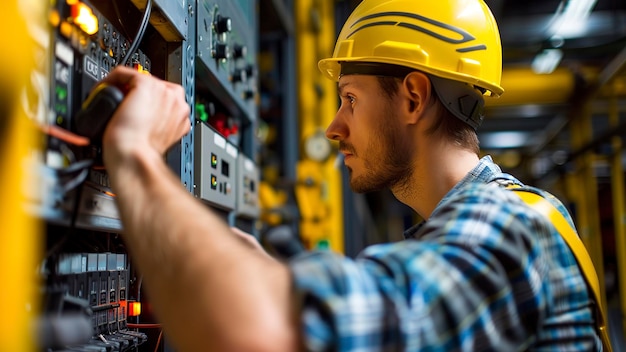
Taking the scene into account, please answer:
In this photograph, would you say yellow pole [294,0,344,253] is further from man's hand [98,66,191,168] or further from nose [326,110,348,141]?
man's hand [98,66,191,168]

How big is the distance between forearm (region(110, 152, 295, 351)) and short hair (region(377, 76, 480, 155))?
2.16ft

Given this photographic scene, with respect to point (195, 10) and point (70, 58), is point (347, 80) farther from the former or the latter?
point (70, 58)

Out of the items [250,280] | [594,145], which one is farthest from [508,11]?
[250,280]

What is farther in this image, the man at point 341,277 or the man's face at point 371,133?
the man's face at point 371,133

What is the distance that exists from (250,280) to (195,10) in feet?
3.28

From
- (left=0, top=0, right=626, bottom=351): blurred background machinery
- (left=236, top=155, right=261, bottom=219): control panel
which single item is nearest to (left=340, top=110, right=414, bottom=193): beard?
(left=0, top=0, right=626, bottom=351): blurred background machinery

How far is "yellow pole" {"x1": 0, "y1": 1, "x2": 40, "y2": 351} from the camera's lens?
70cm

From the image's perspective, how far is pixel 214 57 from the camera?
5.85 feet

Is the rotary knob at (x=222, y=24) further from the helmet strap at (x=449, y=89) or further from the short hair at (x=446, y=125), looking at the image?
the short hair at (x=446, y=125)

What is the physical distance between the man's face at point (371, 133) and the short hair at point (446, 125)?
0.02 metres

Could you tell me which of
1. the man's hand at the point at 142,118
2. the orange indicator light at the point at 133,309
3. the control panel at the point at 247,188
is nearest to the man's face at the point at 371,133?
the man's hand at the point at 142,118

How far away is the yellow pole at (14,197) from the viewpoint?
697 millimetres

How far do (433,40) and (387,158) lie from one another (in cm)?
29

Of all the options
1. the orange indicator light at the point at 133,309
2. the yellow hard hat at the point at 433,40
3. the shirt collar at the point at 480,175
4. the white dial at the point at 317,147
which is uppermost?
the white dial at the point at 317,147
